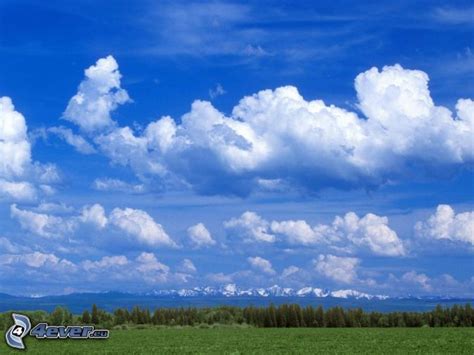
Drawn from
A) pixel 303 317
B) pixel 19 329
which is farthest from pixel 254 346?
pixel 303 317

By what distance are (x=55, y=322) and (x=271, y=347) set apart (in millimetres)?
42506

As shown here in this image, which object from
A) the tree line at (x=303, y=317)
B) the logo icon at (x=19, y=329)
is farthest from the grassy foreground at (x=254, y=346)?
the tree line at (x=303, y=317)

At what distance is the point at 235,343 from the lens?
79625 millimetres

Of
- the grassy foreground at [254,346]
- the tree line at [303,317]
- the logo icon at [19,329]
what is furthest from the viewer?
the tree line at [303,317]

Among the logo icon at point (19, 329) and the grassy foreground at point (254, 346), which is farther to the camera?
the grassy foreground at point (254, 346)

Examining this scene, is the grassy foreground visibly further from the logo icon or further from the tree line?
the tree line

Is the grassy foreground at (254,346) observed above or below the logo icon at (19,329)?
below

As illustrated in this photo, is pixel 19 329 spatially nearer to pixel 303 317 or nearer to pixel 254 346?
pixel 254 346

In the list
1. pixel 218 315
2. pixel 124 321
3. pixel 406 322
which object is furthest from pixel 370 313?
pixel 124 321

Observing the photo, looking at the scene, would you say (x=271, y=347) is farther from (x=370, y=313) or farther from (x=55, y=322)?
(x=370, y=313)

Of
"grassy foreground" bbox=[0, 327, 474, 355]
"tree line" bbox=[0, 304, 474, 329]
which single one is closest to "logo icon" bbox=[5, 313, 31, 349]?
"grassy foreground" bbox=[0, 327, 474, 355]

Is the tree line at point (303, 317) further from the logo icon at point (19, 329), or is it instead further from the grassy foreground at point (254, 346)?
the logo icon at point (19, 329)

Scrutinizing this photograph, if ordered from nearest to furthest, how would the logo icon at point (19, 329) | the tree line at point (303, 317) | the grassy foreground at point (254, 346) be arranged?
the logo icon at point (19, 329) → the grassy foreground at point (254, 346) → the tree line at point (303, 317)

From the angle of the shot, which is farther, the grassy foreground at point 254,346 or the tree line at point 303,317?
the tree line at point 303,317
